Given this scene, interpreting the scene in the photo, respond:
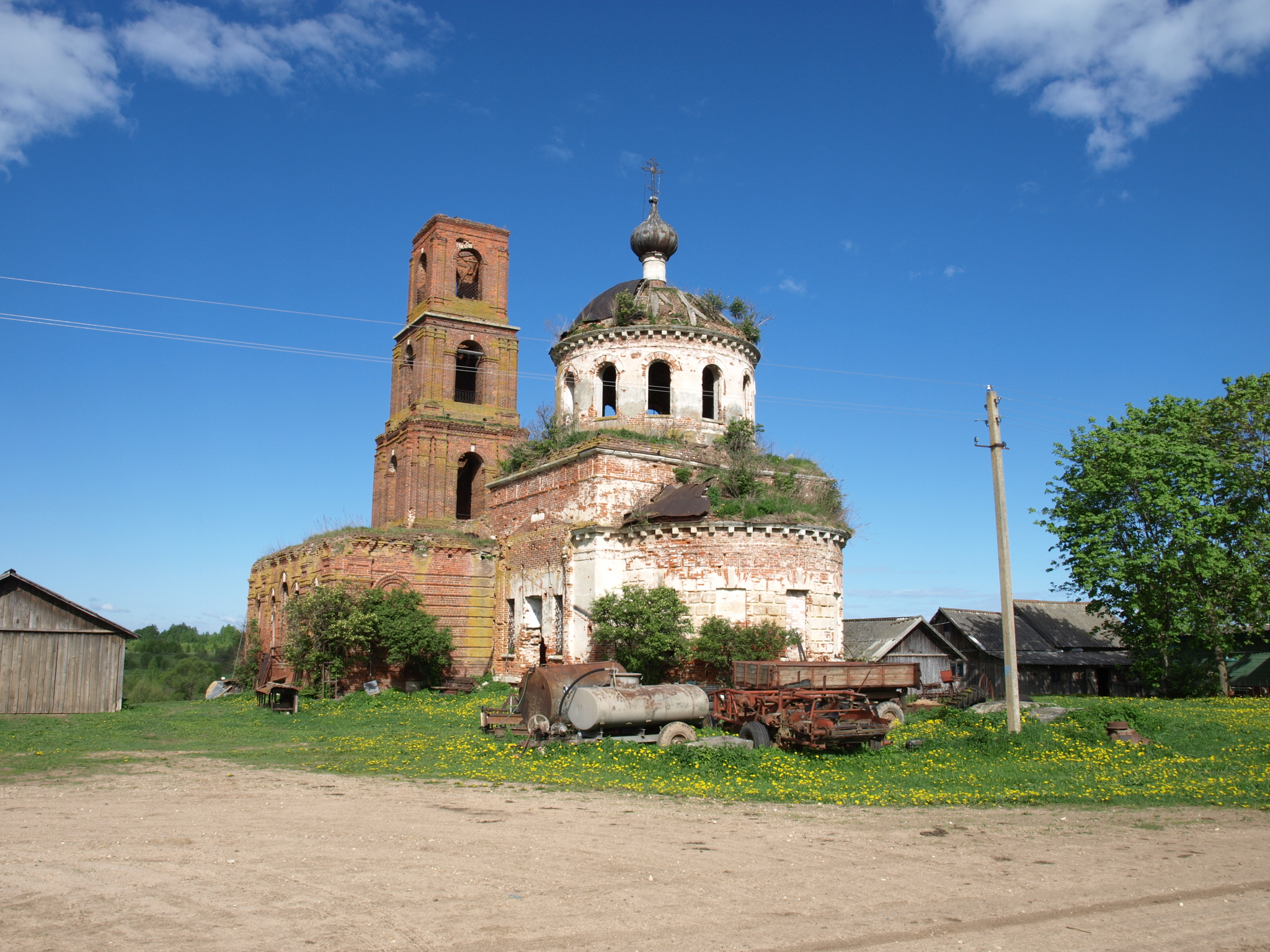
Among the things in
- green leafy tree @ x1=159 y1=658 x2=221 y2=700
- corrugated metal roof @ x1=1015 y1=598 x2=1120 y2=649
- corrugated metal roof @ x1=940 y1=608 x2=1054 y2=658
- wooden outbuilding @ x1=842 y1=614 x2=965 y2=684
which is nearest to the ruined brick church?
wooden outbuilding @ x1=842 y1=614 x2=965 y2=684

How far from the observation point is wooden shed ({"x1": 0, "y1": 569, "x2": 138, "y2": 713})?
76.3ft

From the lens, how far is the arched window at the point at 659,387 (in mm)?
28203

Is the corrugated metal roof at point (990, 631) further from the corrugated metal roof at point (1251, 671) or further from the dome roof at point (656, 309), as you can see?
the dome roof at point (656, 309)

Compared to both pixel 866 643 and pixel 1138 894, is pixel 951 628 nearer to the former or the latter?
pixel 866 643

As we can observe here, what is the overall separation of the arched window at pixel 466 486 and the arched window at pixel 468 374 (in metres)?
2.51

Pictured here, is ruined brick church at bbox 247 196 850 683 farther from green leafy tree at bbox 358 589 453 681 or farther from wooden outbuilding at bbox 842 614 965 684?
wooden outbuilding at bbox 842 614 965 684

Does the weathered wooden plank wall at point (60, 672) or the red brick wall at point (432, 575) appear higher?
the red brick wall at point (432, 575)

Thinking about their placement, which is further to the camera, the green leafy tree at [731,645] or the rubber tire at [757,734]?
the green leafy tree at [731,645]

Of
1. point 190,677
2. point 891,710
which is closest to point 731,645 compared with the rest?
point 891,710

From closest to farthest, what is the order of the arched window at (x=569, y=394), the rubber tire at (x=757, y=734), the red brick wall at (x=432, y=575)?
the rubber tire at (x=757, y=734), the red brick wall at (x=432, y=575), the arched window at (x=569, y=394)

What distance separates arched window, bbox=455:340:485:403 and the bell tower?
0.04 metres

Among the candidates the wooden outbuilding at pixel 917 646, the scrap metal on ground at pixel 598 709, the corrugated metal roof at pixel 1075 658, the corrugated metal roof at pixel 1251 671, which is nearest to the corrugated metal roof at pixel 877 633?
the wooden outbuilding at pixel 917 646

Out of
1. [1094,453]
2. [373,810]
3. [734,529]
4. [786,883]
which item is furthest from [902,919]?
[1094,453]

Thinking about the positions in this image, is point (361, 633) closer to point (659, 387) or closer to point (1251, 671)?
point (659, 387)
